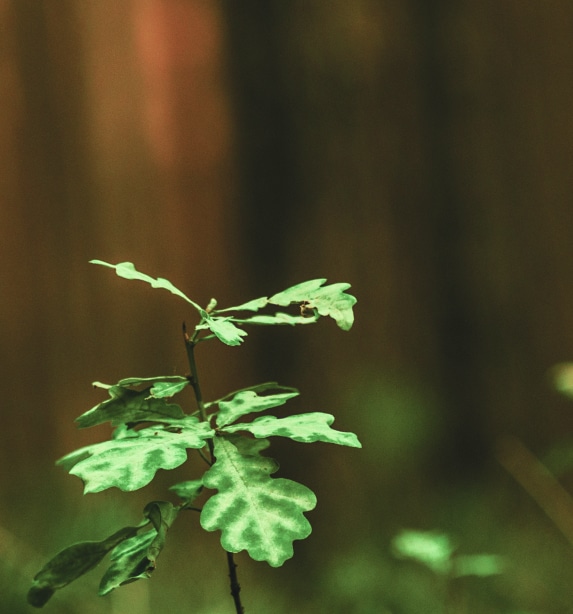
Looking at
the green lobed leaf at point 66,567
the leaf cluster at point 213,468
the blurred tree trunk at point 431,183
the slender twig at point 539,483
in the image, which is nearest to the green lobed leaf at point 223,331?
the leaf cluster at point 213,468

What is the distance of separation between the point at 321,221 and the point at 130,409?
146 cm

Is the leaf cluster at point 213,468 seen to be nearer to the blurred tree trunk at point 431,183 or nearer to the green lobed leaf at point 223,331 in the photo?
the green lobed leaf at point 223,331

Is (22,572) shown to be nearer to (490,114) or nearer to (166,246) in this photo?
(166,246)

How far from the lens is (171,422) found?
1.40ft

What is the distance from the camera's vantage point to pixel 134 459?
1.25 ft

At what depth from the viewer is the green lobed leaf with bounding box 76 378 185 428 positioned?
43 centimetres

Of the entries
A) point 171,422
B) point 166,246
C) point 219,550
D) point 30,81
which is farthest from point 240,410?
point 30,81

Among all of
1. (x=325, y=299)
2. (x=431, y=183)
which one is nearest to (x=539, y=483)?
(x=431, y=183)

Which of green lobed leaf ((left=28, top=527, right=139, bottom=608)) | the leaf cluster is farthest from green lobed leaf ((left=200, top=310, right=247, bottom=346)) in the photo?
green lobed leaf ((left=28, top=527, right=139, bottom=608))

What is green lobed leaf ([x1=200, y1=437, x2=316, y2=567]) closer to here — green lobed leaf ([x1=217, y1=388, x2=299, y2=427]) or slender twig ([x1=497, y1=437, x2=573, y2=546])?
green lobed leaf ([x1=217, y1=388, x2=299, y2=427])

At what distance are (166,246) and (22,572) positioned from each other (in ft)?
3.34

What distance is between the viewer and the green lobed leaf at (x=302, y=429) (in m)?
0.39

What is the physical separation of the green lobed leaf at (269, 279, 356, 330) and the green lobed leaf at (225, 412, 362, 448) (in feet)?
0.20

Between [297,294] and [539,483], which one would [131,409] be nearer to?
[297,294]
